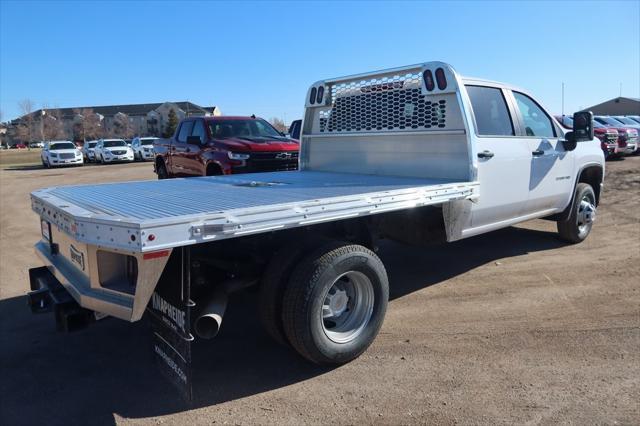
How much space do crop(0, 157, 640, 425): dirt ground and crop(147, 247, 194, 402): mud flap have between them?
35cm

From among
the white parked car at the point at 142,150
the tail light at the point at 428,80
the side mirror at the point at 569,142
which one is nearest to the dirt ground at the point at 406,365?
the side mirror at the point at 569,142

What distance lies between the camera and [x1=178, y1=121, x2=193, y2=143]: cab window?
10469 mm

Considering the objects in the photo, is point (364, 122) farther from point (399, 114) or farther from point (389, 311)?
point (389, 311)

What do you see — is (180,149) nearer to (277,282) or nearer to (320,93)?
(320,93)

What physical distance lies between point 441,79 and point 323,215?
235cm

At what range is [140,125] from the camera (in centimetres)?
10475

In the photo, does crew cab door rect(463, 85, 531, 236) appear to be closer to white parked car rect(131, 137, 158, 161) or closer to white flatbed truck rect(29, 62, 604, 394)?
white flatbed truck rect(29, 62, 604, 394)

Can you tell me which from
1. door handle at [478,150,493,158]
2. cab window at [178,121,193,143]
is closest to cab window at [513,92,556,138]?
door handle at [478,150,493,158]

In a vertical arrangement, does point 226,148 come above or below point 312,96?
below

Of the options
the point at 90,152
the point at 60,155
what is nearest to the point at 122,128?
the point at 90,152

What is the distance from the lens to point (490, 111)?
5.17 metres

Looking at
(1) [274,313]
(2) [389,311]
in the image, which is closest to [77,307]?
(1) [274,313]

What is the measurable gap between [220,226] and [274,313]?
3.00ft

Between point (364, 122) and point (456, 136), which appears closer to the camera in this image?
point (456, 136)
